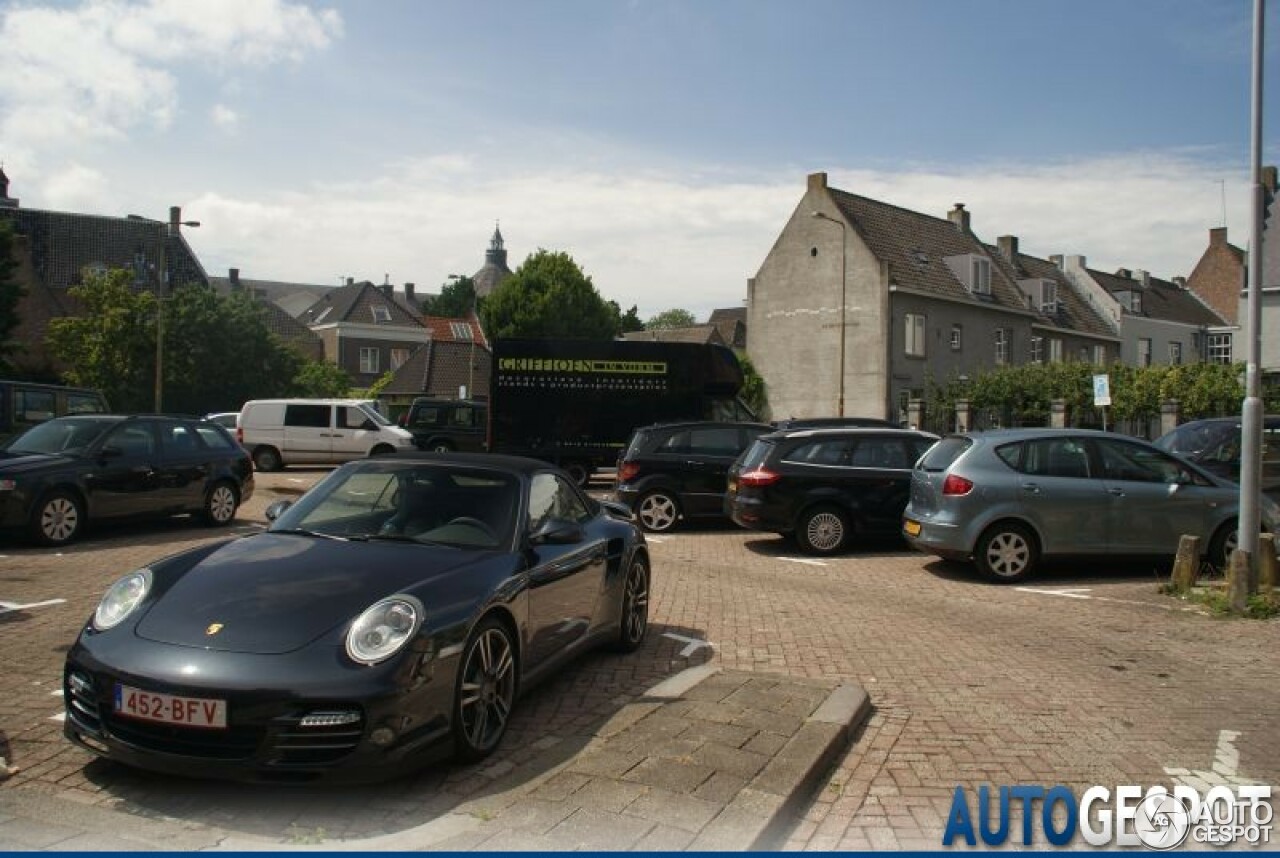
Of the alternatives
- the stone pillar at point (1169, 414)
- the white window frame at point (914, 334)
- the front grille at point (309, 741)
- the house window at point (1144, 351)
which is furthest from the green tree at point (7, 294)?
the house window at point (1144, 351)

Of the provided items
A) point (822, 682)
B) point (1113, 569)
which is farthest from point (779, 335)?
point (822, 682)

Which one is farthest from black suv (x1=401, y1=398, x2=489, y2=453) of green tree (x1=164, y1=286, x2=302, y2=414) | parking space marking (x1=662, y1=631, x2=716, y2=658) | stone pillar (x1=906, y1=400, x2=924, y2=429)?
parking space marking (x1=662, y1=631, x2=716, y2=658)

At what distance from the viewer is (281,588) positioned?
4500mm

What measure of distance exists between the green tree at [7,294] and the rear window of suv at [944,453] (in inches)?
1376

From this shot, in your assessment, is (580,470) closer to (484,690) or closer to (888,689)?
(888,689)

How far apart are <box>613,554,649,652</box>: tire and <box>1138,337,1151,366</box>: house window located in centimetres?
5573

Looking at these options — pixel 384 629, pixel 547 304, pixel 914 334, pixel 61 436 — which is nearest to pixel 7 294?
pixel 547 304

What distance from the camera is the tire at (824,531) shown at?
12438mm

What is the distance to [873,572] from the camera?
36.5 ft

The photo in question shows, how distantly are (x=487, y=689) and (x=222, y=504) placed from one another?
10.1 m

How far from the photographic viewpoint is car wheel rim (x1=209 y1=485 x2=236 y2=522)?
13.3 m

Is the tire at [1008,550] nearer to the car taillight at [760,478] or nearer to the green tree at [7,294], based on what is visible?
the car taillight at [760,478]

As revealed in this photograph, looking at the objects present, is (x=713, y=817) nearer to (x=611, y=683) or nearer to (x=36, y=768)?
(x=611, y=683)

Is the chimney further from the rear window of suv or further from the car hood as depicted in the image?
the car hood
